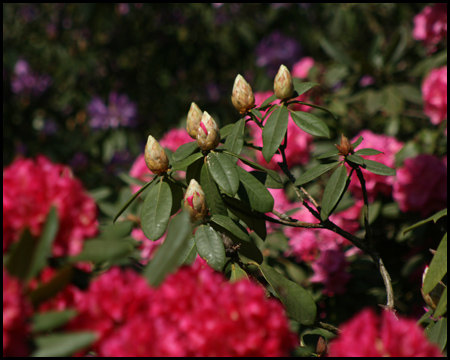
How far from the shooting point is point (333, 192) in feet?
3.30

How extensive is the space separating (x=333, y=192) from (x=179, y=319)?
0.55 metres

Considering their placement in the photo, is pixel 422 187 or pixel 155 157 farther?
pixel 422 187

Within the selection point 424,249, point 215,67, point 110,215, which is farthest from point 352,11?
point 110,215

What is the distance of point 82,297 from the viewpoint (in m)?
0.57

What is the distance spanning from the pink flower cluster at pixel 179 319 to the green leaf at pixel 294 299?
10.8 inches

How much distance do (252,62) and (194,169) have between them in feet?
10.8

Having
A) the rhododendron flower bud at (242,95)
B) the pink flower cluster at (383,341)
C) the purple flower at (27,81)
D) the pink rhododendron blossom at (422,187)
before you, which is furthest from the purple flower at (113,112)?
the pink flower cluster at (383,341)

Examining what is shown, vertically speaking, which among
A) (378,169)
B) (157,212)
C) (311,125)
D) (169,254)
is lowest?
(378,169)

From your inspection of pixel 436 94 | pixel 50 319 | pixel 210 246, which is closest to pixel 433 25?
pixel 436 94

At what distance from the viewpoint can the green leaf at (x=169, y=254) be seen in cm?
57

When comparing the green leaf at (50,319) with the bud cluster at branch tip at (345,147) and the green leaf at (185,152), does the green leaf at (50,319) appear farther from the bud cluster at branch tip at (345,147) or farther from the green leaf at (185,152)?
the bud cluster at branch tip at (345,147)

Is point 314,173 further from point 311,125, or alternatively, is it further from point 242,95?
point 242,95

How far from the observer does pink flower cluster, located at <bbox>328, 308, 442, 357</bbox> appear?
1.79ft

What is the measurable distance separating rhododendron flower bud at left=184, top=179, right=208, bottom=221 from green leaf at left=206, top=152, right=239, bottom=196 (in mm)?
47
